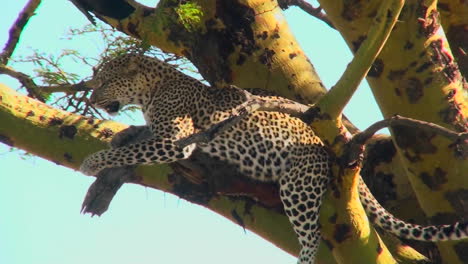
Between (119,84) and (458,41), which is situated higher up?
(458,41)

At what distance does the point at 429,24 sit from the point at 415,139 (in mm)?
946

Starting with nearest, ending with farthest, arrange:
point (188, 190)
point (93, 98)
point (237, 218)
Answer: point (188, 190)
point (237, 218)
point (93, 98)

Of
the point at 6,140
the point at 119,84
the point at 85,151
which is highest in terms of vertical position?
the point at 119,84

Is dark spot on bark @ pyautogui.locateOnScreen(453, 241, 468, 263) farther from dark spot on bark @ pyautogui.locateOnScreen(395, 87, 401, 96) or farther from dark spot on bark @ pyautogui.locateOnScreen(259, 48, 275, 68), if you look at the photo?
dark spot on bark @ pyautogui.locateOnScreen(259, 48, 275, 68)

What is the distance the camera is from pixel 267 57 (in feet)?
26.4

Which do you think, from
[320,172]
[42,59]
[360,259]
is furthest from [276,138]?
[42,59]

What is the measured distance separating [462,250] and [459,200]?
0.43 m

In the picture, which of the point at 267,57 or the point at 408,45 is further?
the point at 267,57

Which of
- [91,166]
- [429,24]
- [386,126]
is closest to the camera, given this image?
[386,126]

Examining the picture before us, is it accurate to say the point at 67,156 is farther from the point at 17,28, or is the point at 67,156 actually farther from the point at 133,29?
the point at 133,29

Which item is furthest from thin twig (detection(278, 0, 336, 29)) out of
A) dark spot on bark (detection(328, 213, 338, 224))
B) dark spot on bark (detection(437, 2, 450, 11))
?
dark spot on bark (detection(328, 213, 338, 224))

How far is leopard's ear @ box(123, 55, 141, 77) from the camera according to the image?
8.13 m

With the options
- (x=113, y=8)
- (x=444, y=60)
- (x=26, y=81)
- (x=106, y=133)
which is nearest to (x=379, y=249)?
(x=444, y=60)

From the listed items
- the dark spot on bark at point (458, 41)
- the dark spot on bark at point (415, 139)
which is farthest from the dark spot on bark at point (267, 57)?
the dark spot on bark at point (415, 139)
